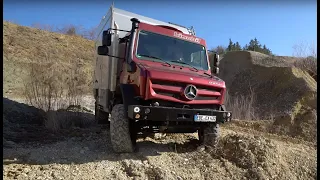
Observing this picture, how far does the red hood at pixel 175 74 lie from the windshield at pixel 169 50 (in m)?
0.33

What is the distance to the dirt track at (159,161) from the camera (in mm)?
4473

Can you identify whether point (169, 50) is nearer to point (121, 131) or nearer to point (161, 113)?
point (161, 113)

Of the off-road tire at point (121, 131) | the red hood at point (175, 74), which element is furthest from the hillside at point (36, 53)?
the off-road tire at point (121, 131)

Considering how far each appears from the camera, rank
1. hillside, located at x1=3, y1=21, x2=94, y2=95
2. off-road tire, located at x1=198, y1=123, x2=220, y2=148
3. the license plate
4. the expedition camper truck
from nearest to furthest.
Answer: the expedition camper truck < the license plate < off-road tire, located at x1=198, y1=123, x2=220, y2=148 < hillside, located at x1=3, y1=21, x2=94, y2=95

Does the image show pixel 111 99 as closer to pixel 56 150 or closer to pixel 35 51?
pixel 56 150

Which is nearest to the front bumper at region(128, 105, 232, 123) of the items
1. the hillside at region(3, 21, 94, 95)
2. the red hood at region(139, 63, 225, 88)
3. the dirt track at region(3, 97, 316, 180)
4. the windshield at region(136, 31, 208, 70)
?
the red hood at region(139, 63, 225, 88)

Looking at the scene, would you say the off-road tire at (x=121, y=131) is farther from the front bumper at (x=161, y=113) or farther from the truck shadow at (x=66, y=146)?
the front bumper at (x=161, y=113)

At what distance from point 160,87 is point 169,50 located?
1381mm

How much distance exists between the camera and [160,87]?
5031mm

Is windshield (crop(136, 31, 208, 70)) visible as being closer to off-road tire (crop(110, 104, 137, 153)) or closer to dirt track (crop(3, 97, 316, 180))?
off-road tire (crop(110, 104, 137, 153))

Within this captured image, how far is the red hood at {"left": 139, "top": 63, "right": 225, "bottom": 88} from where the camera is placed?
502 cm

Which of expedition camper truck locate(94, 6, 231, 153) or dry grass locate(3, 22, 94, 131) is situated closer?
expedition camper truck locate(94, 6, 231, 153)

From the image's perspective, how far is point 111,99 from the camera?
22.2ft

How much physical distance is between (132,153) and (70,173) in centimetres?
132
